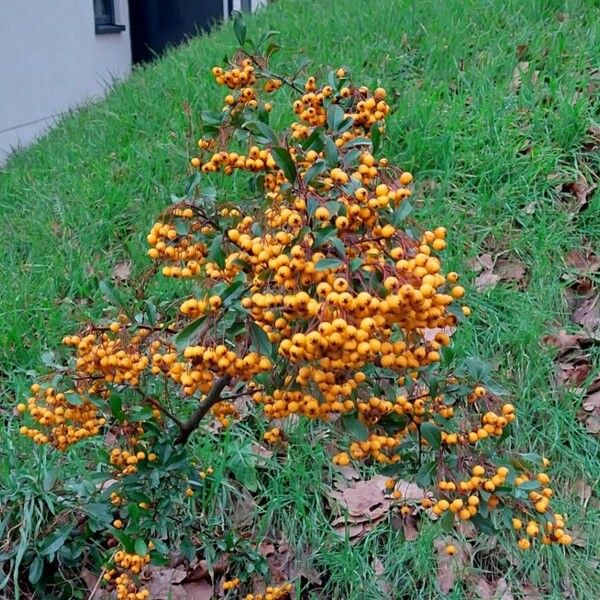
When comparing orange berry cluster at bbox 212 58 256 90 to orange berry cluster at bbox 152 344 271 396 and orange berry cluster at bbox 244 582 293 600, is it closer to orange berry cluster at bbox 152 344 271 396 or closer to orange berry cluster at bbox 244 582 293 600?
orange berry cluster at bbox 152 344 271 396

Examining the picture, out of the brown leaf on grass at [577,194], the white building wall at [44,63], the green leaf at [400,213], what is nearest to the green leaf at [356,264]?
the green leaf at [400,213]

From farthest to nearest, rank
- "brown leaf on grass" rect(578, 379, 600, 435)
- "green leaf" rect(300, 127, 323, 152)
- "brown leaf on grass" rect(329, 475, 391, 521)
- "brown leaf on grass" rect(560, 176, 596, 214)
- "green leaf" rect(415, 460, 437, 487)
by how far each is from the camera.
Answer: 1. "brown leaf on grass" rect(560, 176, 596, 214)
2. "brown leaf on grass" rect(578, 379, 600, 435)
3. "brown leaf on grass" rect(329, 475, 391, 521)
4. "green leaf" rect(415, 460, 437, 487)
5. "green leaf" rect(300, 127, 323, 152)

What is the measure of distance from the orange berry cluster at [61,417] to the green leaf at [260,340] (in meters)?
0.59

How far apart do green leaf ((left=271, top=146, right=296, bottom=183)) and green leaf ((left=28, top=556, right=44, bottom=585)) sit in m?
1.21

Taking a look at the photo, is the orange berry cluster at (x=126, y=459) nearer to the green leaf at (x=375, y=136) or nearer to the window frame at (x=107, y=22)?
the green leaf at (x=375, y=136)

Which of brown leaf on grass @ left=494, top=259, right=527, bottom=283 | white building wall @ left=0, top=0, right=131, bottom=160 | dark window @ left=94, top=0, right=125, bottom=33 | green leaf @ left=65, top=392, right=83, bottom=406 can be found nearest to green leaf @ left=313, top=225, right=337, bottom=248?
green leaf @ left=65, top=392, right=83, bottom=406

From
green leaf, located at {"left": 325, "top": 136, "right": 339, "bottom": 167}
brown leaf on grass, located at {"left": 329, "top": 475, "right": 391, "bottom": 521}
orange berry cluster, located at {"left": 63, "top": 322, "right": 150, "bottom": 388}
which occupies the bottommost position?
brown leaf on grass, located at {"left": 329, "top": 475, "right": 391, "bottom": 521}

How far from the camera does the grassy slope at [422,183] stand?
6.88 feet

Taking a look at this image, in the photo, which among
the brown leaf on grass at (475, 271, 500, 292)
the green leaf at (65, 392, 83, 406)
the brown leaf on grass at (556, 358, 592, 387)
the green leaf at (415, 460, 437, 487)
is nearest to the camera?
the green leaf at (415, 460, 437, 487)

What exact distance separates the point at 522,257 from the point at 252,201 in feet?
5.07

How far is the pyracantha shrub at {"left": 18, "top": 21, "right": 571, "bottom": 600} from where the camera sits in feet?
3.33

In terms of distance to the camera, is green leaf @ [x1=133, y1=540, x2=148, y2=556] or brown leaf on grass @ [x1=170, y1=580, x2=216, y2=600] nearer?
green leaf @ [x1=133, y1=540, x2=148, y2=556]

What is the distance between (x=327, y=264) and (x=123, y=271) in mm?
2052

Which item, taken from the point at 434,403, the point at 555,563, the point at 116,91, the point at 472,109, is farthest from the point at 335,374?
the point at 116,91
